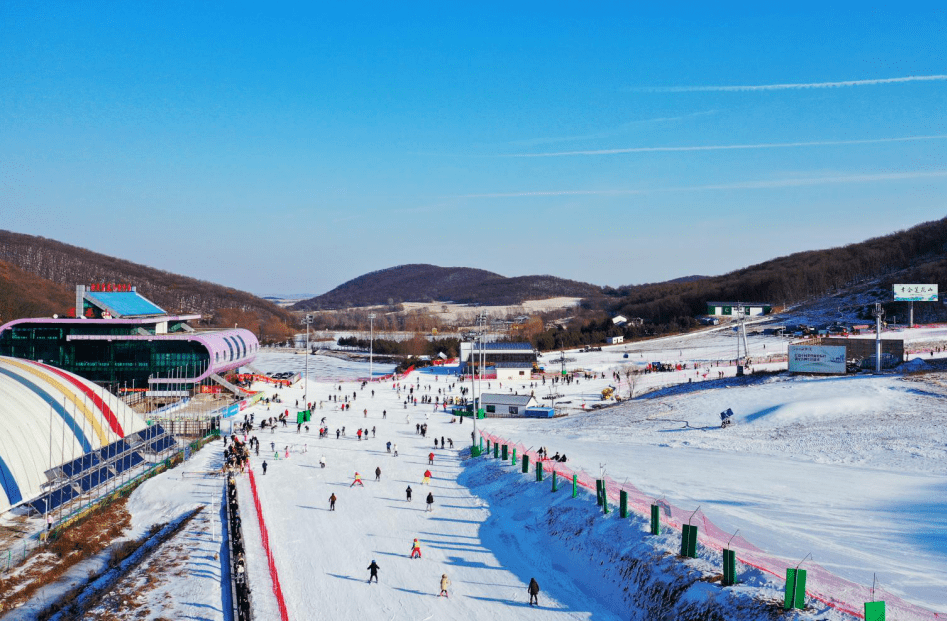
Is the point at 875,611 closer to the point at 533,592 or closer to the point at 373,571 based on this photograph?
the point at 533,592

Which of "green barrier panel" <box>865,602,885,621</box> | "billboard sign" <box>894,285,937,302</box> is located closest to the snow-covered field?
"green barrier panel" <box>865,602,885,621</box>

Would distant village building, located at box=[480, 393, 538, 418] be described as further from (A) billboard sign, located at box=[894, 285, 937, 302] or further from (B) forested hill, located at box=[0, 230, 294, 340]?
(B) forested hill, located at box=[0, 230, 294, 340]

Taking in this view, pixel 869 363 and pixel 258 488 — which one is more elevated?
pixel 869 363

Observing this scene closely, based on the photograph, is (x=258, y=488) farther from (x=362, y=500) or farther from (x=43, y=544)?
(x=43, y=544)

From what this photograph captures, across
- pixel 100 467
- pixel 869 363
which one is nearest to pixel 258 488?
pixel 100 467

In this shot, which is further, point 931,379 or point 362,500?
point 931,379

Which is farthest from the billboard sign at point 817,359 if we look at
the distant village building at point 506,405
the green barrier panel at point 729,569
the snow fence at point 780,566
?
the green barrier panel at point 729,569

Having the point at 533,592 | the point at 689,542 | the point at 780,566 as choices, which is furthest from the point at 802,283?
the point at 533,592
